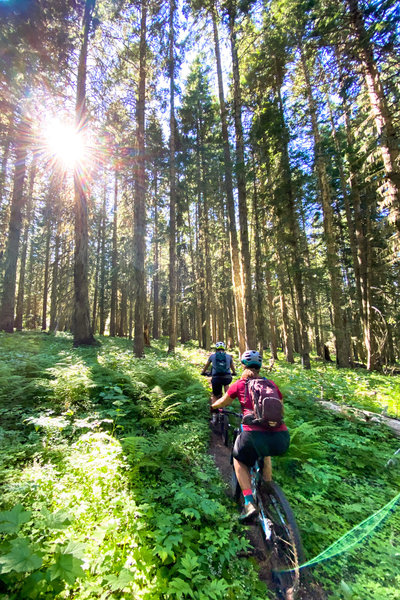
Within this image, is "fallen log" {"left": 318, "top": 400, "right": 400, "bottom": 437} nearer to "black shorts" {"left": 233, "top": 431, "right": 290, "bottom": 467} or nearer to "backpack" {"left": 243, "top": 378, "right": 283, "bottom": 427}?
"black shorts" {"left": 233, "top": 431, "right": 290, "bottom": 467}

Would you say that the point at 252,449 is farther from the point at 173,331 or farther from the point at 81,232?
the point at 173,331

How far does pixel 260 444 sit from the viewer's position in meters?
2.93

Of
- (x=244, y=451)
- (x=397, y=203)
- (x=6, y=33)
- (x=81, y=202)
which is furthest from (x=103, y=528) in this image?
(x=6, y=33)

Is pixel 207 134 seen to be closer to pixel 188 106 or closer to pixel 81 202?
pixel 188 106

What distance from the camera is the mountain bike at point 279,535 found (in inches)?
94.0

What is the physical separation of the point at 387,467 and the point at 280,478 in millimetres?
1912

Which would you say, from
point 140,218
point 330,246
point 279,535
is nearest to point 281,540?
point 279,535

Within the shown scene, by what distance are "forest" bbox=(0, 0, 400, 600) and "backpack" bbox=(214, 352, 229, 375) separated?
1.13m

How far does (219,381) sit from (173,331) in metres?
9.18

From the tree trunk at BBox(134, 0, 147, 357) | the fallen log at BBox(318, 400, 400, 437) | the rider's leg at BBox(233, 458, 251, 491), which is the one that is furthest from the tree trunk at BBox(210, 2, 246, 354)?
the rider's leg at BBox(233, 458, 251, 491)

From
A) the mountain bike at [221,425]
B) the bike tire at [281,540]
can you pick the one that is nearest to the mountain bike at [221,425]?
the mountain bike at [221,425]

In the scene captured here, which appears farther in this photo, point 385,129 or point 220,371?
point 385,129

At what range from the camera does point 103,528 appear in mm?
2410

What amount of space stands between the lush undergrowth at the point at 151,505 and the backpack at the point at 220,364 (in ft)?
4.13
